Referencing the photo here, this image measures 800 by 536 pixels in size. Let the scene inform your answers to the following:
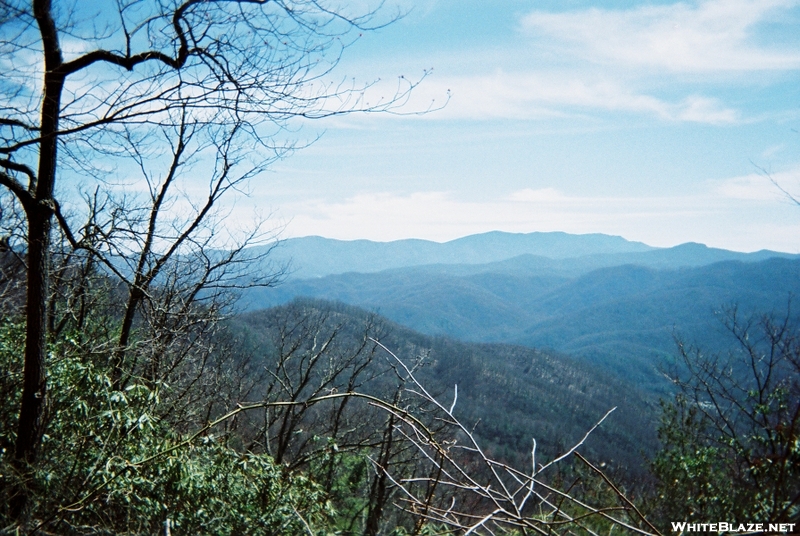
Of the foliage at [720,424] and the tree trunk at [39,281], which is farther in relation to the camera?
the foliage at [720,424]

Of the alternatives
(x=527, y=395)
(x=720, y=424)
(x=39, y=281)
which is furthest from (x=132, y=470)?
(x=527, y=395)

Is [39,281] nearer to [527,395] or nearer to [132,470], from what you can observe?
[132,470]

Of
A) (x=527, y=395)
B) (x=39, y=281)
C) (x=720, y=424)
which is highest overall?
(x=39, y=281)

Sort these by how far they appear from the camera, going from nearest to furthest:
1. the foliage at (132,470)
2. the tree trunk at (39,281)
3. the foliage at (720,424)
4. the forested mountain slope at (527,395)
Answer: the tree trunk at (39,281), the foliage at (132,470), the foliage at (720,424), the forested mountain slope at (527,395)

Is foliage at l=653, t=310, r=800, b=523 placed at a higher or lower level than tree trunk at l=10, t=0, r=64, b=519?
lower

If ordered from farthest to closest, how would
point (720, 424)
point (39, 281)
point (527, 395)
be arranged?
1. point (527, 395)
2. point (720, 424)
3. point (39, 281)

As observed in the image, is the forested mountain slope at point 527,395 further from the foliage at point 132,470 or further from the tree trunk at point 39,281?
the tree trunk at point 39,281

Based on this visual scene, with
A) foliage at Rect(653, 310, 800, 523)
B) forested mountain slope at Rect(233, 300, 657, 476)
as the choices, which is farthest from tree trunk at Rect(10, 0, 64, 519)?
forested mountain slope at Rect(233, 300, 657, 476)

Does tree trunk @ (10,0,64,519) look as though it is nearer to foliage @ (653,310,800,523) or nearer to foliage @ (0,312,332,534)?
foliage @ (0,312,332,534)

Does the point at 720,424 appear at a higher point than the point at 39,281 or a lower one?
lower

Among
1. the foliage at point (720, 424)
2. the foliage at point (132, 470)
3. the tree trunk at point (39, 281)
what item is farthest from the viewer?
the foliage at point (720, 424)

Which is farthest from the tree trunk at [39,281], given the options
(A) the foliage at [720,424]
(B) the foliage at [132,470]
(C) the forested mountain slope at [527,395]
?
(C) the forested mountain slope at [527,395]

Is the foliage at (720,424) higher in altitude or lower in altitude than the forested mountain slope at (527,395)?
higher

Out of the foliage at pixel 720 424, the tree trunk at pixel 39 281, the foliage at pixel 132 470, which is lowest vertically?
the foliage at pixel 720 424
